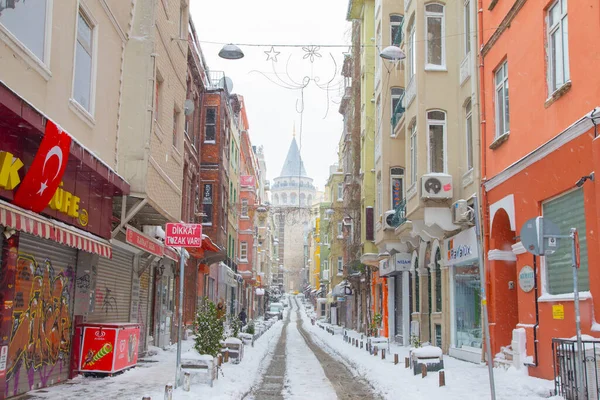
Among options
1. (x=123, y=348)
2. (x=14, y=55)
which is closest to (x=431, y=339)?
(x=123, y=348)

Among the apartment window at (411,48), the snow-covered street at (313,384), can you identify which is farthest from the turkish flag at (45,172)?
the apartment window at (411,48)

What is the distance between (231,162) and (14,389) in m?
34.9

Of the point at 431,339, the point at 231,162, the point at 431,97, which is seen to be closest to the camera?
the point at 431,97

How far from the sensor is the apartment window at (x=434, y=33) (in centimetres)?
2086

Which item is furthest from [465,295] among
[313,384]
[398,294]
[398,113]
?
[398,294]

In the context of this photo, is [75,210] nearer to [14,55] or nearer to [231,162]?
[14,55]

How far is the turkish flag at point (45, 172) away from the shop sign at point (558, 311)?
9212 mm

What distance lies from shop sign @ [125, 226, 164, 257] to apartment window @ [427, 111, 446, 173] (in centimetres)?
871

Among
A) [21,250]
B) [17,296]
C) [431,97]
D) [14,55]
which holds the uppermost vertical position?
[431,97]

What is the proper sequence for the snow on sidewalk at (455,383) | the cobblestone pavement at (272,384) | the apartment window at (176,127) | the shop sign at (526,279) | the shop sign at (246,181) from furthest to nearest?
the shop sign at (246,181) → the apartment window at (176,127) → the shop sign at (526,279) → the cobblestone pavement at (272,384) → the snow on sidewalk at (455,383)

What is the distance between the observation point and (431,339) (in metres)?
23.6

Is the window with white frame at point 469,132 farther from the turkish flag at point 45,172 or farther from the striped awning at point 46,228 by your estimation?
the turkish flag at point 45,172

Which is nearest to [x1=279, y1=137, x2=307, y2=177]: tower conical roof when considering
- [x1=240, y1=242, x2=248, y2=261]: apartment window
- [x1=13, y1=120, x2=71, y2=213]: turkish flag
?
[x1=240, y1=242, x2=248, y2=261]: apartment window

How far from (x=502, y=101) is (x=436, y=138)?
4.28 meters
